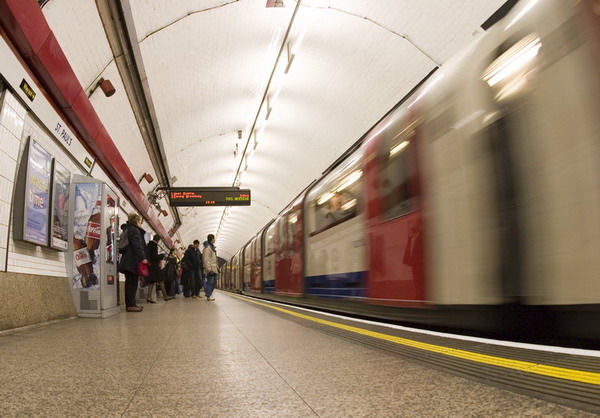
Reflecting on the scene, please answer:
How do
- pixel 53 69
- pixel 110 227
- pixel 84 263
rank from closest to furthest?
pixel 53 69 < pixel 84 263 < pixel 110 227

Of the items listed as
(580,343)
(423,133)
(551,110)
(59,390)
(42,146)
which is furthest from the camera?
(42,146)

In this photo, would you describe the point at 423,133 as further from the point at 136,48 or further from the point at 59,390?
the point at 136,48

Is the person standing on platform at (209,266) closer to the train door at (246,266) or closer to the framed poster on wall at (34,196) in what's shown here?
the train door at (246,266)

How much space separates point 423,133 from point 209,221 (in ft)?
95.1

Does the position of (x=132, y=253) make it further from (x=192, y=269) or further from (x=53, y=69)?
(x=192, y=269)

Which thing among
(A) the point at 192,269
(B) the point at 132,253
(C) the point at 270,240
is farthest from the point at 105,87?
(A) the point at 192,269

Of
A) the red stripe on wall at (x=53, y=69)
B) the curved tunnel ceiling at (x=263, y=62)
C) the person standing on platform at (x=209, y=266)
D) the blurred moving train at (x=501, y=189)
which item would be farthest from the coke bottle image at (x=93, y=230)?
the person standing on platform at (x=209, y=266)

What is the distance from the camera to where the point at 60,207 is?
20.8 ft

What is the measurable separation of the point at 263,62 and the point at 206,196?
7.24 meters

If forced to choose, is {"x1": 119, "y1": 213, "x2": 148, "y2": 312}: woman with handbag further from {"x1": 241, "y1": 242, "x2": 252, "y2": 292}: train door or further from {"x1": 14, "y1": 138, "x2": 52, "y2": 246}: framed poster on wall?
{"x1": 241, "y1": 242, "x2": 252, "y2": 292}: train door

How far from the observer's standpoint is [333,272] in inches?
274

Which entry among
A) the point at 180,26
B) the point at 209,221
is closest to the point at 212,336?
the point at 180,26

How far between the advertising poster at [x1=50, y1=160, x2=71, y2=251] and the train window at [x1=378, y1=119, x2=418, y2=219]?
15.1 feet

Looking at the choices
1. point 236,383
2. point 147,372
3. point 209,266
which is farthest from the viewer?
point 209,266
